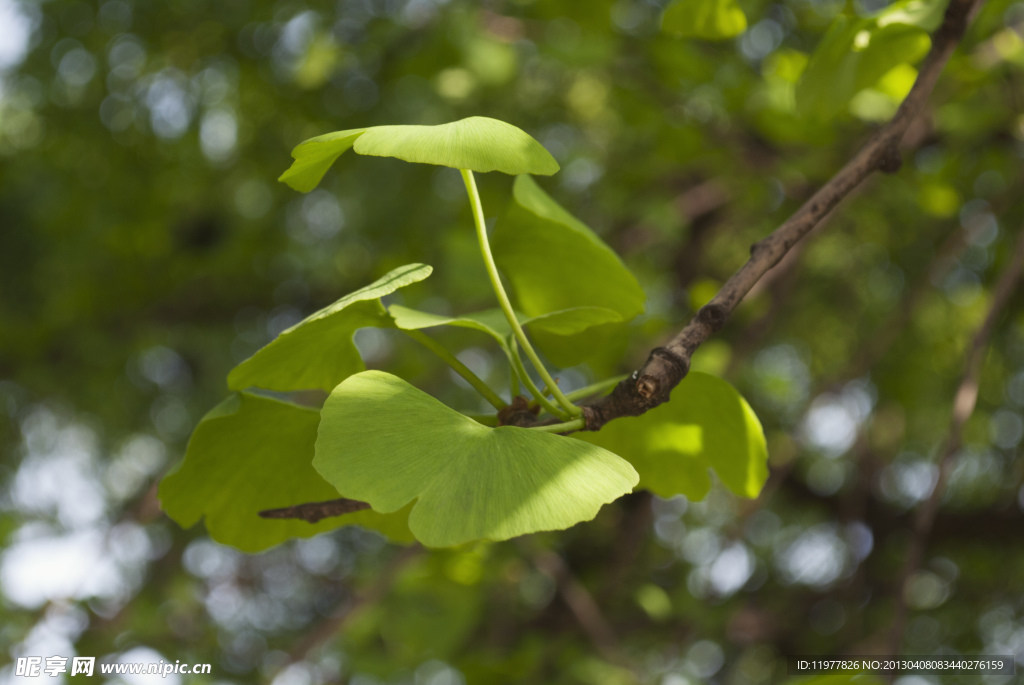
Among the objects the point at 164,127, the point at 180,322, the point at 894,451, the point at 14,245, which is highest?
the point at 164,127

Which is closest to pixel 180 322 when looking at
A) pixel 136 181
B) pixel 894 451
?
pixel 136 181

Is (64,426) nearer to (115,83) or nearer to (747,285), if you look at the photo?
(115,83)

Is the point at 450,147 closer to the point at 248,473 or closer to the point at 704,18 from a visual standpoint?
the point at 248,473

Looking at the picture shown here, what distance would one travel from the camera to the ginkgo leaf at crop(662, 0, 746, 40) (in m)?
0.47

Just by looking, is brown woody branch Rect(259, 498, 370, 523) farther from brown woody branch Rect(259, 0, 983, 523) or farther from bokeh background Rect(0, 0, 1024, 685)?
bokeh background Rect(0, 0, 1024, 685)

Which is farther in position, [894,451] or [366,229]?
[894,451]

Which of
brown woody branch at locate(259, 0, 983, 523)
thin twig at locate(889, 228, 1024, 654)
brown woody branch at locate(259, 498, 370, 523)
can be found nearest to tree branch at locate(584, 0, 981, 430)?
brown woody branch at locate(259, 0, 983, 523)

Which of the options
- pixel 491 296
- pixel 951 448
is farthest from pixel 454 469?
pixel 491 296

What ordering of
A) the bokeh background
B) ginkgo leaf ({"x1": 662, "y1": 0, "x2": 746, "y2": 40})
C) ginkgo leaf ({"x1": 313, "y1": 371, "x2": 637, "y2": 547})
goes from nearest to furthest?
ginkgo leaf ({"x1": 313, "y1": 371, "x2": 637, "y2": 547})
ginkgo leaf ({"x1": 662, "y1": 0, "x2": 746, "y2": 40})
the bokeh background

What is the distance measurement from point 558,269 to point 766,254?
0.12m

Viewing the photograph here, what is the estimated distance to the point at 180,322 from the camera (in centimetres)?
197

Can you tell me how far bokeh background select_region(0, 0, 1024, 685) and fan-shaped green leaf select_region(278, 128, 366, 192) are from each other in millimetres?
521

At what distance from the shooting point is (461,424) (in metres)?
0.28

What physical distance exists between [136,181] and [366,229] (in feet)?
1.69
